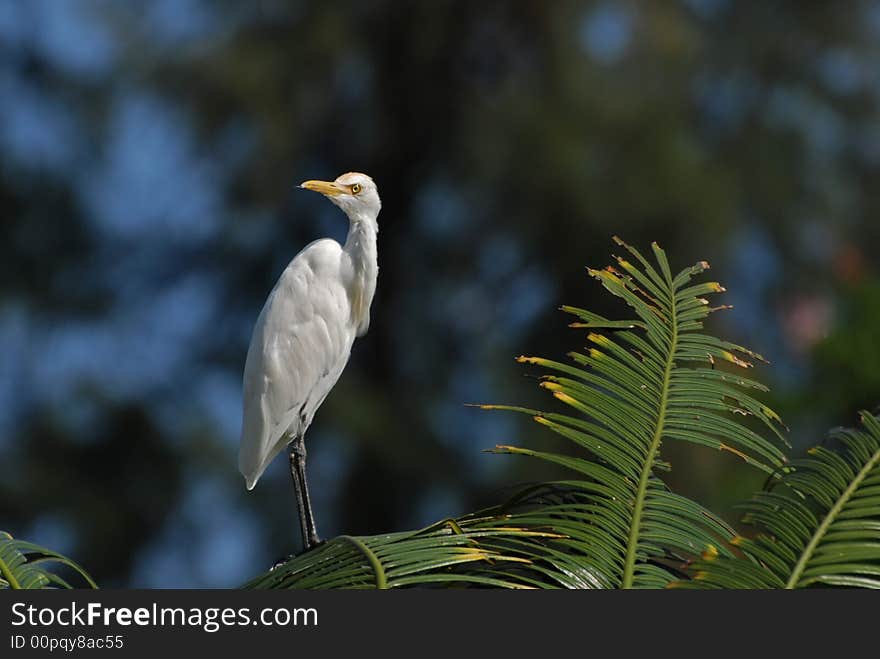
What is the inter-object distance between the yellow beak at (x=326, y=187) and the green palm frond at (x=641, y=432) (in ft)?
3.38

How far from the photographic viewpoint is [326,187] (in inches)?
113

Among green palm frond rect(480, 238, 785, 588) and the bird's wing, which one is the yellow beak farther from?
green palm frond rect(480, 238, 785, 588)

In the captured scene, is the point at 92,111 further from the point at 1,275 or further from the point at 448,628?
the point at 448,628

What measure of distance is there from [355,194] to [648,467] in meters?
1.33

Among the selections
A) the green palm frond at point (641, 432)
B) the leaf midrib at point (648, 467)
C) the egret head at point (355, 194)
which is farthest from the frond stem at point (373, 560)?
the egret head at point (355, 194)

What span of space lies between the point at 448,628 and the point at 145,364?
8.89m

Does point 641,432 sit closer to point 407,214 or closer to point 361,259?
point 361,259

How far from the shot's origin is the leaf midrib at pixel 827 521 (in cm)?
170

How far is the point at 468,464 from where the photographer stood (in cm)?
920

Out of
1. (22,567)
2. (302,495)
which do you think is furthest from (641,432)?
(302,495)

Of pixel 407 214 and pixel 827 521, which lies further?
pixel 407 214

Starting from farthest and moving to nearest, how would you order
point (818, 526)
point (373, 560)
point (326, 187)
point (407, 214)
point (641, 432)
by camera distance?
point (407, 214), point (326, 187), point (641, 432), point (818, 526), point (373, 560)

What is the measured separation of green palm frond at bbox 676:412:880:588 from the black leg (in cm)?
122

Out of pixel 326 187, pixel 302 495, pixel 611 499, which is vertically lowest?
pixel 611 499
